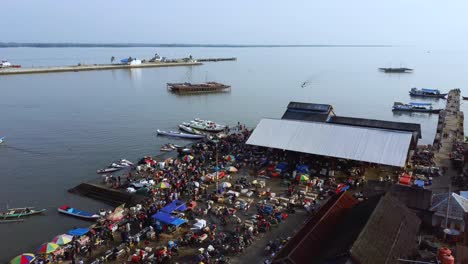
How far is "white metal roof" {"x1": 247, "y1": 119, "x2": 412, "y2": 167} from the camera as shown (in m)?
26.1

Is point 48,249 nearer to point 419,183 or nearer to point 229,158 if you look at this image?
point 229,158

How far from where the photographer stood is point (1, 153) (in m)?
36.9

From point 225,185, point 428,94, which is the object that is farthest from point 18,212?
point 428,94

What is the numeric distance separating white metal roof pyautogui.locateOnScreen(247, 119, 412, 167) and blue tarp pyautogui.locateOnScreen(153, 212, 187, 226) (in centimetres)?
1209

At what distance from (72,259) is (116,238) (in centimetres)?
252

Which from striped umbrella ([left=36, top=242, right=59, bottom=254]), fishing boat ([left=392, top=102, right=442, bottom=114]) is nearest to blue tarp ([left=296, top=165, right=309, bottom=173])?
striped umbrella ([left=36, top=242, right=59, bottom=254])

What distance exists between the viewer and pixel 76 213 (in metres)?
23.5

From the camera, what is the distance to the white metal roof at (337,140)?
85.6 feet

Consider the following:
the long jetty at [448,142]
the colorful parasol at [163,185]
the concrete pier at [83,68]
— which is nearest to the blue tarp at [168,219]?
the colorful parasol at [163,185]

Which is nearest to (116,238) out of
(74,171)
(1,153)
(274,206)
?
(274,206)

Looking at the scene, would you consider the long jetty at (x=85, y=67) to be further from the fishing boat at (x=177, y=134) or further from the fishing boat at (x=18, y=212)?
the fishing boat at (x=18, y=212)

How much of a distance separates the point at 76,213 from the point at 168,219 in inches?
301

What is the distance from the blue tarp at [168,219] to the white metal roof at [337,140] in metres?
12.1

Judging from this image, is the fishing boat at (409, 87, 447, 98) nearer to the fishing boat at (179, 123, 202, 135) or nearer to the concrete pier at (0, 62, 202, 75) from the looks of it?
the fishing boat at (179, 123, 202, 135)
